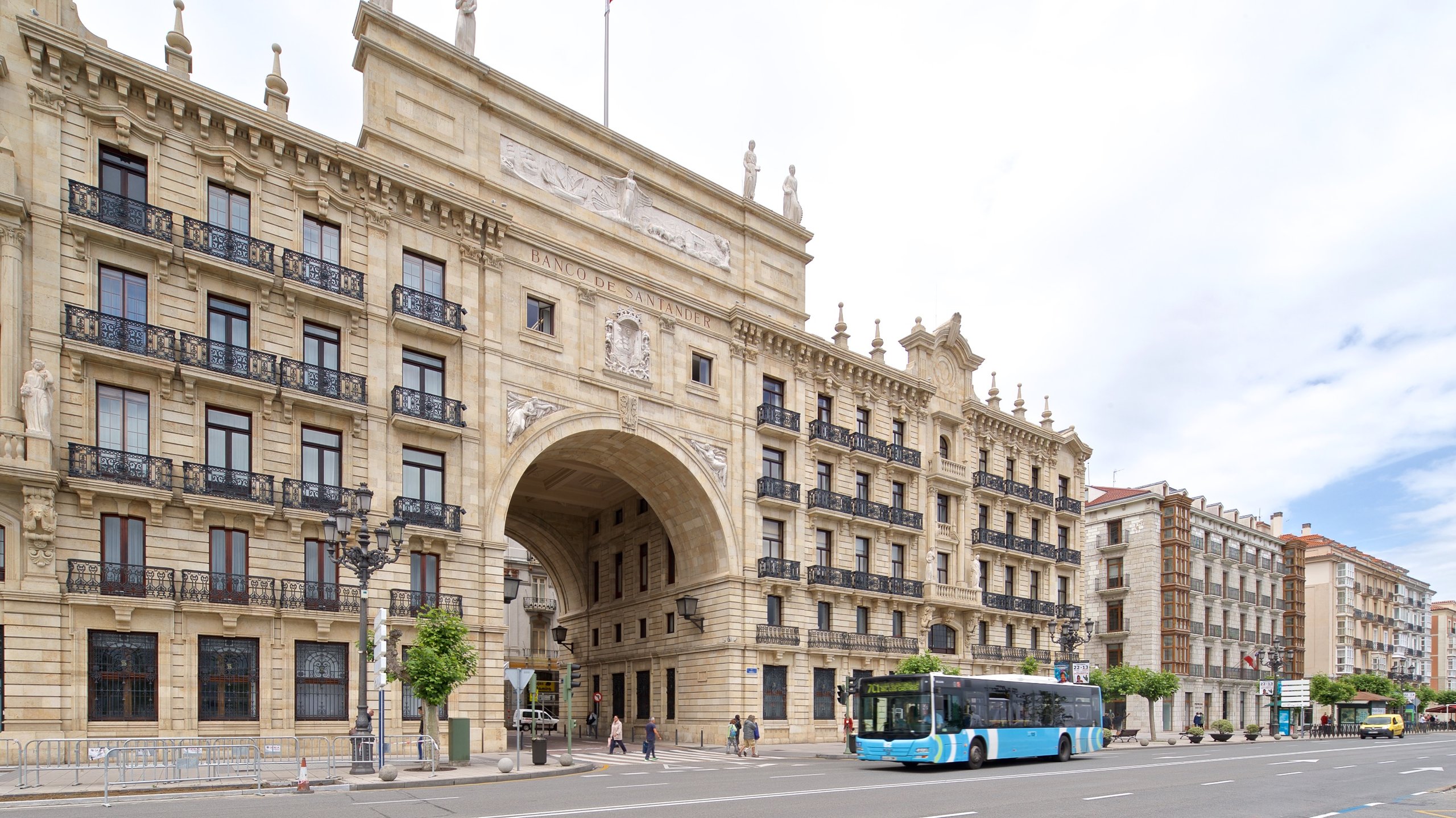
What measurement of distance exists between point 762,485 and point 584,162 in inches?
572

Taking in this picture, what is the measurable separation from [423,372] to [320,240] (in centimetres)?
497

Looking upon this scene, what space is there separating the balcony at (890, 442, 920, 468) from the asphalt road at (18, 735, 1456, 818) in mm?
18239

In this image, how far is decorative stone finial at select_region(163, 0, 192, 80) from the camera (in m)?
26.6

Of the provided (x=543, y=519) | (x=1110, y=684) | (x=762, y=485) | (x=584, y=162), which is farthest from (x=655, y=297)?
(x=1110, y=684)

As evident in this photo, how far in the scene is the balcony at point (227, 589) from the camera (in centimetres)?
2458

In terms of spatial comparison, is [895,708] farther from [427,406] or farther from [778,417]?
[778,417]

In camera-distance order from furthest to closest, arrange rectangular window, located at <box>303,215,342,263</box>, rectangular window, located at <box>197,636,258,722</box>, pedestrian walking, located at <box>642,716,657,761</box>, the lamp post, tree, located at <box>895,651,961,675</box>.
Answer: tree, located at <box>895,651,961,675</box>, pedestrian walking, located at <box>642,716,657,761</box>, rectangular window, located at <box>303,215,342,263</box>, rectangular window, located at <box>197,636,258,722</box>, the lamp post

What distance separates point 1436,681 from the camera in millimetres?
112688

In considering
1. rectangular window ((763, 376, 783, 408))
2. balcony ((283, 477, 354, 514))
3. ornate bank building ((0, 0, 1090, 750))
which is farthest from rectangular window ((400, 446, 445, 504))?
rectangular window ((763, 376, 783, 408))

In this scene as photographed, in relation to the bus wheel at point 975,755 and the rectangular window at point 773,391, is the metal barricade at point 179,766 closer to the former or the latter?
the bus wheel at point 975,755

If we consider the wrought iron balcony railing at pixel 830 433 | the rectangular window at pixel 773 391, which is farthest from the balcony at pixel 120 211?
the wrought iron balcony railing at pixel 830 433

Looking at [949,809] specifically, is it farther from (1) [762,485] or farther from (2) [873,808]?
(1) [762,485]

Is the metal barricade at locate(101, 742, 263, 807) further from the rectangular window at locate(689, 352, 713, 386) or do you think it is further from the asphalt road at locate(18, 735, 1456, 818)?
the rectangular window at locate(689, 352, 713, 386)

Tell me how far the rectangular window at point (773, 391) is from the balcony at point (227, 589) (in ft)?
70.2
